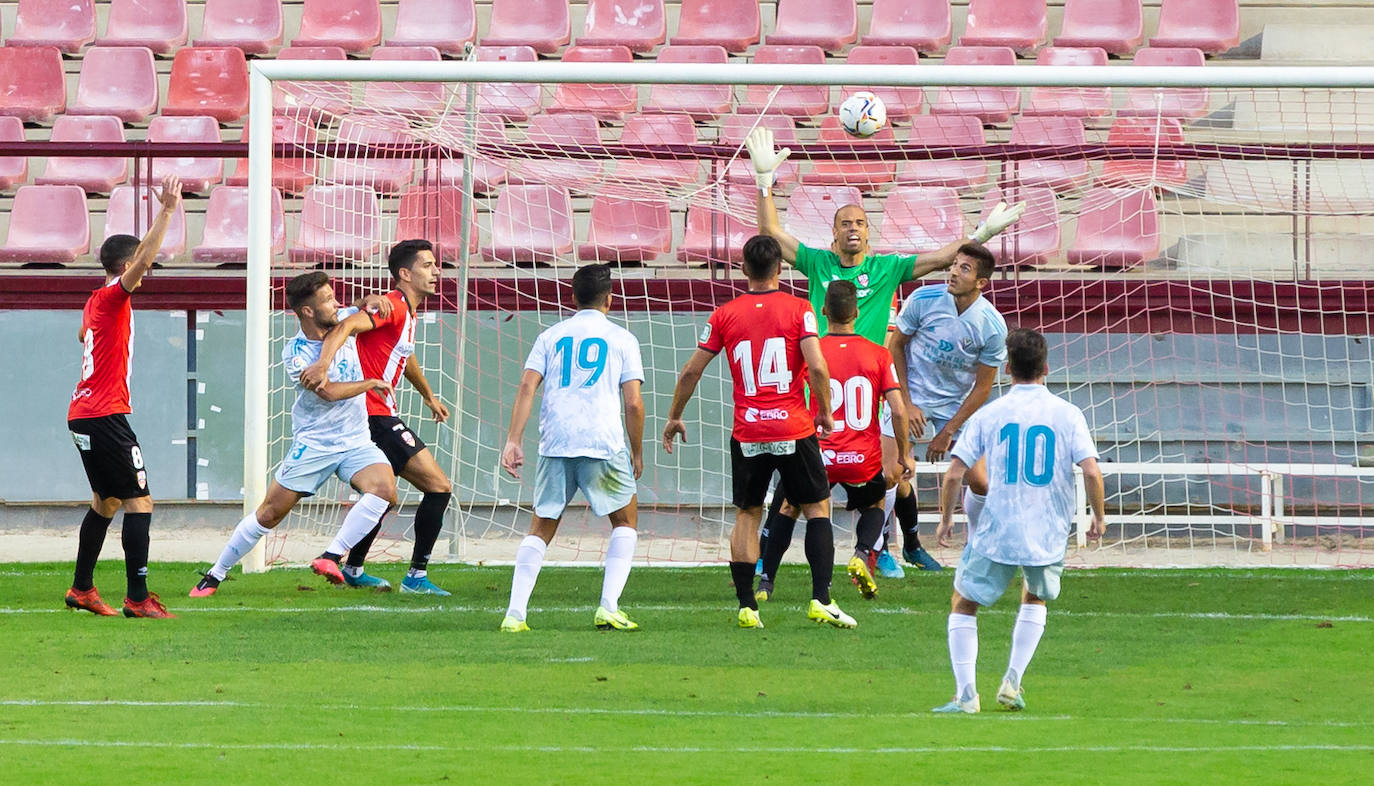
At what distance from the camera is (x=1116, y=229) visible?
43.6 ft

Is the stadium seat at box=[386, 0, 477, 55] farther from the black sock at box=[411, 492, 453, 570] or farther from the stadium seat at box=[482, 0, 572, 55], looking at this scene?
the black sock at box=[411, 492, 453, 570]

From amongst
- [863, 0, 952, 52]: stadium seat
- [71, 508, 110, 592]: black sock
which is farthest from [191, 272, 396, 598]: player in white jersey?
[863, 0, 952, 52]: stadium seat

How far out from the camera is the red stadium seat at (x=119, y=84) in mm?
15555

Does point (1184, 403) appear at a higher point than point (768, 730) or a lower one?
higher

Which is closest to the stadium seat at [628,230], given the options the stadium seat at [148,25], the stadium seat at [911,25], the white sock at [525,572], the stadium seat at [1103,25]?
the stadium seat at [911,25]

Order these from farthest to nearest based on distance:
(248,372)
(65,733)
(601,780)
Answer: (248,372) → (65,733) → (601,780)

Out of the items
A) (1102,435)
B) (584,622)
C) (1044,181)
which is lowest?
(584,622)

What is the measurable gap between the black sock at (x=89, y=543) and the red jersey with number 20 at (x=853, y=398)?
3.61 m

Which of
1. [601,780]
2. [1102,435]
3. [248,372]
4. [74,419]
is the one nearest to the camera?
[601,780]

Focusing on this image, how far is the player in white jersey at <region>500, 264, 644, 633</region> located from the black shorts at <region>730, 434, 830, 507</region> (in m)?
0.52

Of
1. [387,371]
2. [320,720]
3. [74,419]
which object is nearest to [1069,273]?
[387,371]

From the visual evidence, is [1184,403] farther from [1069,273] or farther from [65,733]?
[65,733]

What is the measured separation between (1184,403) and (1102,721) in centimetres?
762

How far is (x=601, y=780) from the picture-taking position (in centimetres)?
457
